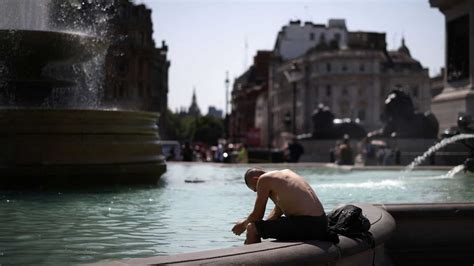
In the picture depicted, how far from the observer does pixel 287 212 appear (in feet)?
17.6

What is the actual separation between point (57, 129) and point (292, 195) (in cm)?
676

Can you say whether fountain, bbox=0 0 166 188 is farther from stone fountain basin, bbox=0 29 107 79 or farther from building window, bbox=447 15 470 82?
building window, bbox=447 15 470 82

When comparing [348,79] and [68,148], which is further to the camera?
[348,79]

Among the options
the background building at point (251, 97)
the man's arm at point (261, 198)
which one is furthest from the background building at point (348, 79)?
the man's arm at point (261, 198)

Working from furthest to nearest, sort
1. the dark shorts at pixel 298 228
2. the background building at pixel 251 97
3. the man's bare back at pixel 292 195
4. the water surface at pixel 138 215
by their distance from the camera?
the background building at pixel 251 97 < the water surface at pixel 138 215 < the man's bare back at pixel 292 195 < the dark shorts at pixel 298 228

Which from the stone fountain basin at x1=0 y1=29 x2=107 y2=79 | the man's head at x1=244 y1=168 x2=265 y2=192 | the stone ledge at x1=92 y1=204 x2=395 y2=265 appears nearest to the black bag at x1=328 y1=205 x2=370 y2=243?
the stone ledge at x1=92 y1=204 x2=395 y2=265

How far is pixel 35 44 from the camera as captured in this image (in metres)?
12.3

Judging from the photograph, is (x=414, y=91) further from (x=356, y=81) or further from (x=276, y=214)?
(x=276, y=214)

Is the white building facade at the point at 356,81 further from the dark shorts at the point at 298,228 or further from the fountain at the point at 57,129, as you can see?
the dark shorts at the point at 298,228

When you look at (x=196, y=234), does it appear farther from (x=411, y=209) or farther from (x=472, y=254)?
(x=472, y=254)

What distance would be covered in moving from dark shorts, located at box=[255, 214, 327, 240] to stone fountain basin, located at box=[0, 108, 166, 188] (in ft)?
22.2

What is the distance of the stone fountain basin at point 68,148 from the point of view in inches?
444

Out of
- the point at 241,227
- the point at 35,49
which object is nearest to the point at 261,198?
the point at 241,227

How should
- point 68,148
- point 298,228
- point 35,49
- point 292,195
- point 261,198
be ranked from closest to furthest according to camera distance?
point 298,228, point 292,195, point 261,198, point 68,148, point 35,49
